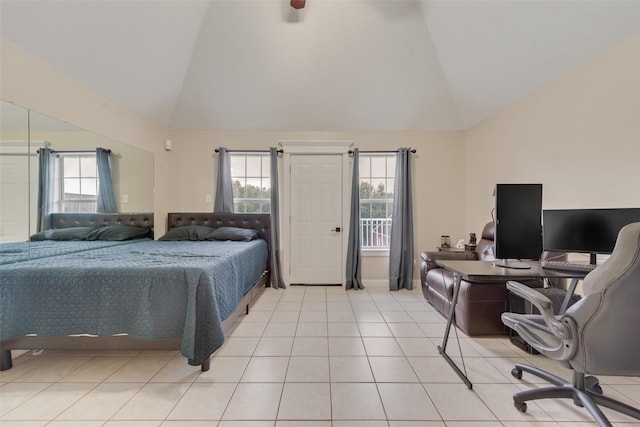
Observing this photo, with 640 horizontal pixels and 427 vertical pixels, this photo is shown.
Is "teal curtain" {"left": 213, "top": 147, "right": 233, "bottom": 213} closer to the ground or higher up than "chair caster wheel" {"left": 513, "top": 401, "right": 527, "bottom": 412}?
higher up

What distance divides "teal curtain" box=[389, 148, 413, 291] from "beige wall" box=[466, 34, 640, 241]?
1157 millimetres

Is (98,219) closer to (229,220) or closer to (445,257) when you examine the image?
(229,220)

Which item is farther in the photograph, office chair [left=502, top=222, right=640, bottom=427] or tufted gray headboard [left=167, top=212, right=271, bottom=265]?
tufted gray headboard [left=167, top=212, right=271, bottom=265]

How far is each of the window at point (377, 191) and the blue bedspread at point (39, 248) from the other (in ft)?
11.3

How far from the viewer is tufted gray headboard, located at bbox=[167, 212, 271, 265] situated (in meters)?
4.00

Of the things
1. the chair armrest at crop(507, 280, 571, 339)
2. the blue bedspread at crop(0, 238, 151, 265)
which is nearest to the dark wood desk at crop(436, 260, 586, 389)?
the chair armrest at crop(507, 280, 571, 339)

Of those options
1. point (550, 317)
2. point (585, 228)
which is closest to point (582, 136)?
point (585, 228)

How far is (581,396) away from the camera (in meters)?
1.44

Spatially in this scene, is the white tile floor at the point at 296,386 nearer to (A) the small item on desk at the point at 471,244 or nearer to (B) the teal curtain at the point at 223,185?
(A) the small item on desk at the point at 471,244

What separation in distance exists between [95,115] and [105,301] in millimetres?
2114

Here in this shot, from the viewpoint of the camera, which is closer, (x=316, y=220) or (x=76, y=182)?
(x=76, y=182)

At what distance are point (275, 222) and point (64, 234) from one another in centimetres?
232

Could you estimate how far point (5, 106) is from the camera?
78.3 inches

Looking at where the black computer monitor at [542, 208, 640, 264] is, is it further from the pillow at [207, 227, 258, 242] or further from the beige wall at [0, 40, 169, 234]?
the beige wall at [0, 40, 169, 234]
